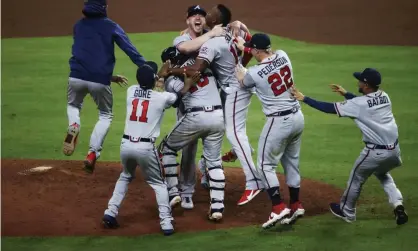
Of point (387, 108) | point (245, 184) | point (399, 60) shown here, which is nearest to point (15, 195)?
point (245, 184)

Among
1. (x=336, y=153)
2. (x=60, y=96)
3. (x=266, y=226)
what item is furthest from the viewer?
(x=60, y=96)

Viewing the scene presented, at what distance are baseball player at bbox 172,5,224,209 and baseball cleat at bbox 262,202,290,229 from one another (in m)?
1.00

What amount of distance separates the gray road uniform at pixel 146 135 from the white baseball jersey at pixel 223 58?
2.30 ft

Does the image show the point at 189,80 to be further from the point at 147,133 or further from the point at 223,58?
the point at 147,133

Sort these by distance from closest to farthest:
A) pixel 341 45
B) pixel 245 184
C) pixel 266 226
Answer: pixel 266 226 < pixel 245 184 < pixel 341 45

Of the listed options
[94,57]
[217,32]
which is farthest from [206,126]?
[94,57]

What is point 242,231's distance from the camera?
26.6 feet

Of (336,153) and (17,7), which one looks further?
(17,7)

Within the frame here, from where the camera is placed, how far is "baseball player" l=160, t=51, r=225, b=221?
848 cm

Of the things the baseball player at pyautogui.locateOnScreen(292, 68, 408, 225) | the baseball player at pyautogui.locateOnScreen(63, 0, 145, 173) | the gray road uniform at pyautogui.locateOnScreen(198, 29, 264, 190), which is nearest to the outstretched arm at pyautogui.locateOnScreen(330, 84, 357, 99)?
the baseball player at pyautogui.locateOnScreen(292, 68, 408, 225)

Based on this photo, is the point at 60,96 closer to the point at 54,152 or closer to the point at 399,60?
the point at 54,152

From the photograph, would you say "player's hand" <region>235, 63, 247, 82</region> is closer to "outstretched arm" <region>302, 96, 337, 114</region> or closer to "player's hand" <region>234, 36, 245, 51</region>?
"player's hand" <region>234, 36, 245, 51</region>

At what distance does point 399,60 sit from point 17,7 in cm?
1015

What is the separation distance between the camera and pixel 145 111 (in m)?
7.98
